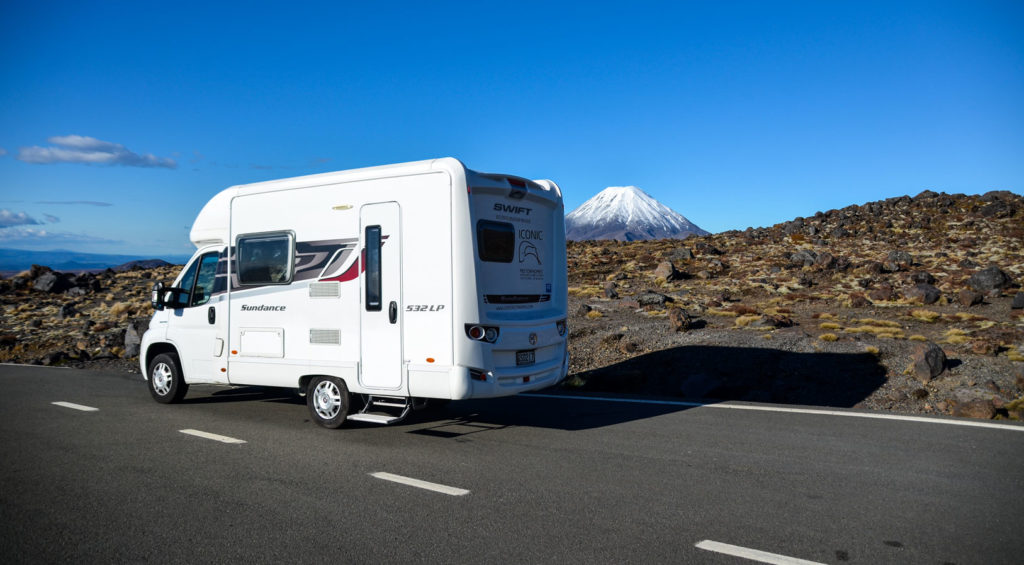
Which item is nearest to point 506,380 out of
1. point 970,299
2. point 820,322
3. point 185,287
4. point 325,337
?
point 325,337

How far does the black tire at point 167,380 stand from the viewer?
10.0m

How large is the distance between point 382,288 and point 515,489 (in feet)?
9.66

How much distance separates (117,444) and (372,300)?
120 inches

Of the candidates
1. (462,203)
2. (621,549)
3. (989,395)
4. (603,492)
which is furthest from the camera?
(989,395)

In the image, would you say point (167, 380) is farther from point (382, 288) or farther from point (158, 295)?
point (382, 288)

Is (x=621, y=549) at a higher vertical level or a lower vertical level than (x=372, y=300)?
lower

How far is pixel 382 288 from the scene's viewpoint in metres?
7.94

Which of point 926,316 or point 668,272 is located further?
point 668,272

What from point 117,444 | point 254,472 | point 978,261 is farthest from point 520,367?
point 978,261

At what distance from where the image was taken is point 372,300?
26.3 feet

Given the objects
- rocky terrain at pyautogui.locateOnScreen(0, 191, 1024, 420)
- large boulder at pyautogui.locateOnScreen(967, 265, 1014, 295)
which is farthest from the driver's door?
large boulder at pyautogui.locateOnScreen(967, 265, 1014, 295)

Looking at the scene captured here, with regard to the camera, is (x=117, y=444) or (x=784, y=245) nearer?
(x=117, y=444)

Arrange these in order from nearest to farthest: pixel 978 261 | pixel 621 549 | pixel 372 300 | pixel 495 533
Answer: pixel 621 549 → pixel 495 533 → pixel 372 300 → pixel 978 261

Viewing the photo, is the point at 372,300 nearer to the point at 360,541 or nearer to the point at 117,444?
the point at 117,444
